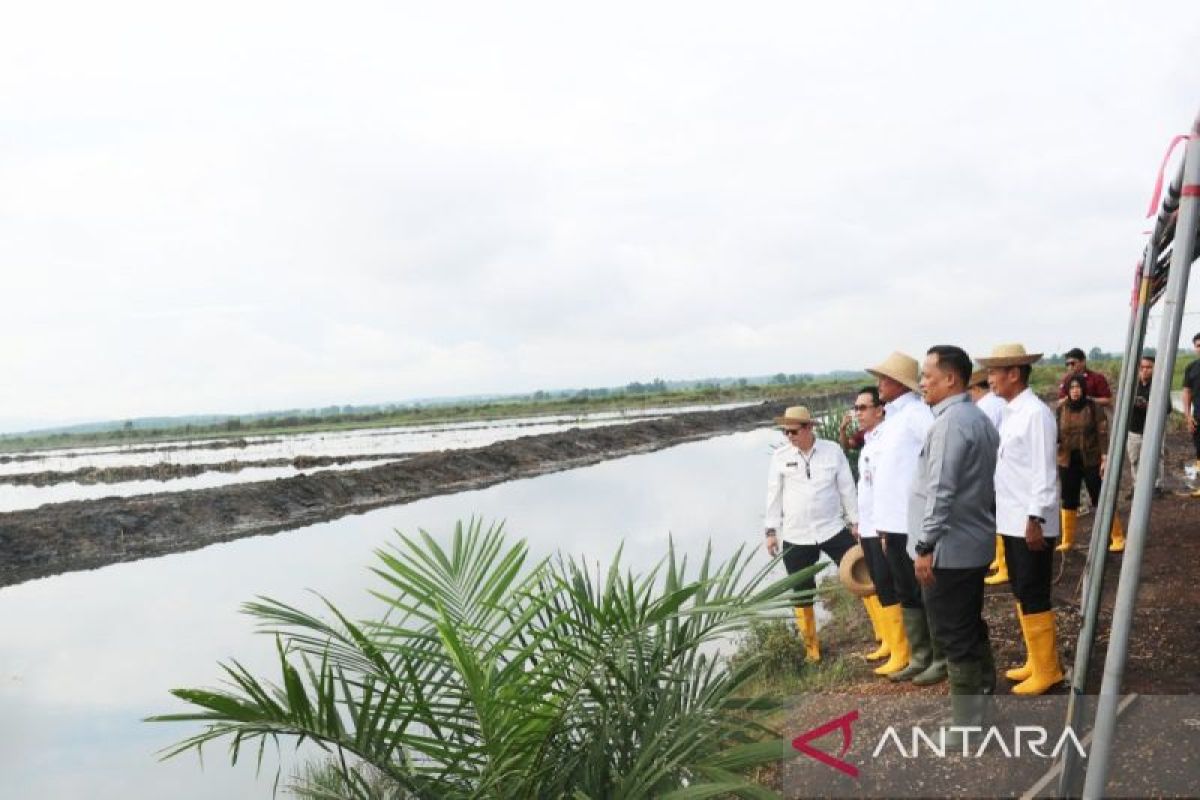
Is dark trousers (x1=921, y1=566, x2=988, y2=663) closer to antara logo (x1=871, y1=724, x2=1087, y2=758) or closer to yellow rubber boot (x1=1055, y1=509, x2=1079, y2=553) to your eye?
antara logo (x1=871, y1=724, x2=1087, y2=758)

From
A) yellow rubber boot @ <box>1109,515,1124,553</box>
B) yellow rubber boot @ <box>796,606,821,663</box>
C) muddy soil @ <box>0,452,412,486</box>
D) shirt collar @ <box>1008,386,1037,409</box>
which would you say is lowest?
yellow rubber boot @ <box>796,606,821,663</box>

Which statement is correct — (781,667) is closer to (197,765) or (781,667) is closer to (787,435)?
(787,435)

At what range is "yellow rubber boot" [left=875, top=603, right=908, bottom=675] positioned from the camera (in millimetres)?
5414

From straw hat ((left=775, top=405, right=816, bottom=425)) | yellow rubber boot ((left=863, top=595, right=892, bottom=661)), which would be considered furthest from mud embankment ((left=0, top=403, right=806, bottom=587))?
yellow rubber boot ((left=863, top=595, right=892, bottom=661))

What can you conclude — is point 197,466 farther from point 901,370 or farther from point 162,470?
point 901,370

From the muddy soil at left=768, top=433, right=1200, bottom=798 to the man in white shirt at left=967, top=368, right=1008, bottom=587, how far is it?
16 cm

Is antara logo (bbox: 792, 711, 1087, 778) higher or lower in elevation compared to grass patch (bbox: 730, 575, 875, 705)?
higher

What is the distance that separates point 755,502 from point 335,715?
13.5 m

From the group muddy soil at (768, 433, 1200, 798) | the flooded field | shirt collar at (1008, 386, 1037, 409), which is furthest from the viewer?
the flooded field

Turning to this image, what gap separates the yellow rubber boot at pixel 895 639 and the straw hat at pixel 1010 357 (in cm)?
144

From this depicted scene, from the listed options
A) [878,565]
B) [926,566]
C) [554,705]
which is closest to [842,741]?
[926,566]

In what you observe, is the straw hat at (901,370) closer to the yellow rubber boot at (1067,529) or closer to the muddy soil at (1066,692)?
the muddy soil at (1066,692)

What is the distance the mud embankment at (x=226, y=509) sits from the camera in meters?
14.5

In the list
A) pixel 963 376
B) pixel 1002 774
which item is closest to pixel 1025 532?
pixel 963 376
